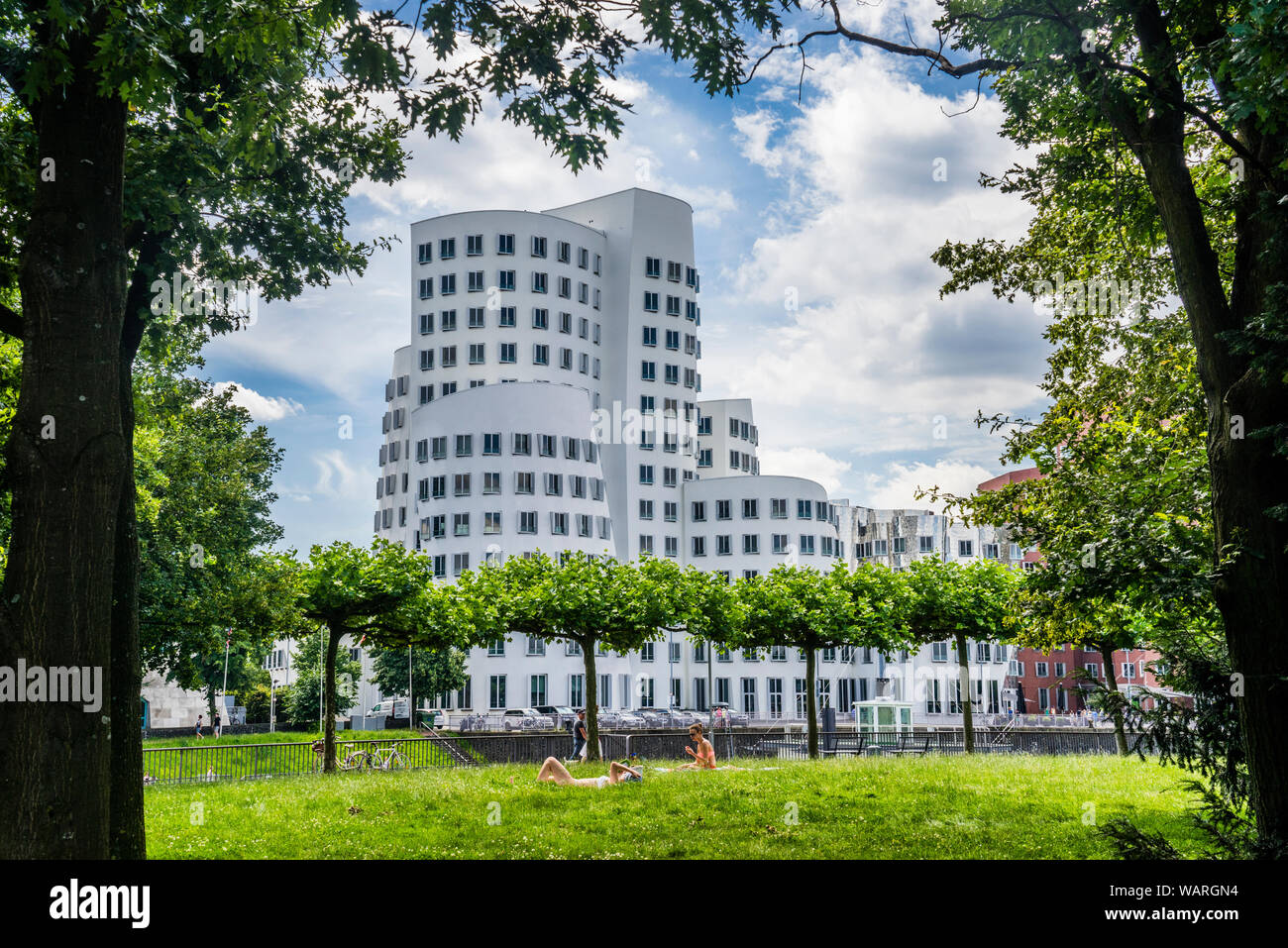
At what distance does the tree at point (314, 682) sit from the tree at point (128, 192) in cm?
4606

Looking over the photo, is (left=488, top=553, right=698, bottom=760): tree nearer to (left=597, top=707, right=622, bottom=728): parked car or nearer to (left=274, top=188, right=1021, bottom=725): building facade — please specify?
(left=597, top=707, right=622, bottom=728): parked car

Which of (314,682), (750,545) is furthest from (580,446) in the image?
(314,682)

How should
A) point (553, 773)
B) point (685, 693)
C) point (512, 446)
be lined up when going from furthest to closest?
point (685, 693) → point (512, 446) → point (553, 773)

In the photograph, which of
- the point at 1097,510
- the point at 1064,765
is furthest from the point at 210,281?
the point at 1064,765

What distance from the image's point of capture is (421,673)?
227ft

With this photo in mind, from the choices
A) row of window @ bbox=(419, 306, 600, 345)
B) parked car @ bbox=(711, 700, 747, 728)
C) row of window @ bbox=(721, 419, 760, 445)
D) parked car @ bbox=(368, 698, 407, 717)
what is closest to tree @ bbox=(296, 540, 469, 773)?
parked car @ bbox=(711, 700, 747, 728)

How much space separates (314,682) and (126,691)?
57.9 meters

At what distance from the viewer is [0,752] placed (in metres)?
6.89

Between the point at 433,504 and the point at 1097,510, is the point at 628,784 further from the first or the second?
the point at 433,504

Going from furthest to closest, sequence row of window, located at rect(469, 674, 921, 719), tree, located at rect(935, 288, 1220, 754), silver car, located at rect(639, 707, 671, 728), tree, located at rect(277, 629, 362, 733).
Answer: row of window, located at rect(469, 674, 921, 719), silver car, located at rect(639, 707, 671, 728), tree, located at rect(277, 629, 362, 733), tree, located at rect(935, 288, 1220, 754)

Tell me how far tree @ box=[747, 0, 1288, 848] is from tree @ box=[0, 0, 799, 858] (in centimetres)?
283

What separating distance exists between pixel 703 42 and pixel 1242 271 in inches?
227

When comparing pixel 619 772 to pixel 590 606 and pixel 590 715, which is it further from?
pixel 590 606

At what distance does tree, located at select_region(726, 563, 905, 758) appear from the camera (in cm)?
3147
